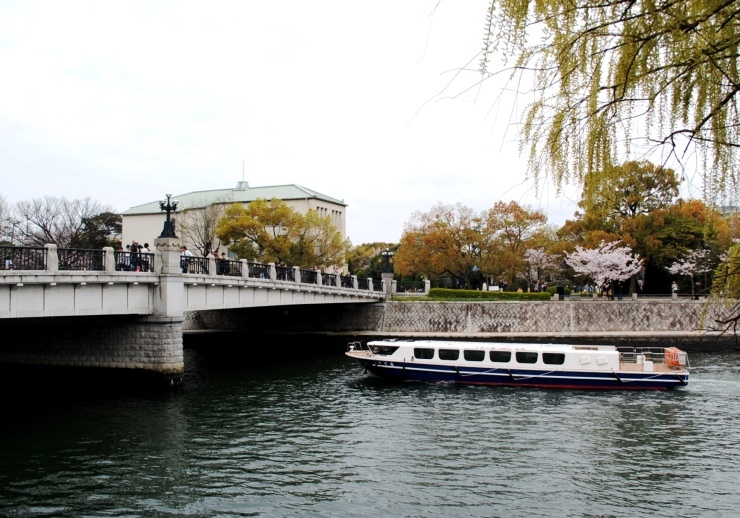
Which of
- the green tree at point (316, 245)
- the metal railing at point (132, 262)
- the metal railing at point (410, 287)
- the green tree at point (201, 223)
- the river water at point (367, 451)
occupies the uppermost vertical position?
the green tree at point (201, 223)

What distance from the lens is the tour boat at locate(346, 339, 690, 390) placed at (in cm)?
2977


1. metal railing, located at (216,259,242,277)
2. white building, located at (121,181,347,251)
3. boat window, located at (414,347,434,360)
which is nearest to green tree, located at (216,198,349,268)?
white building, located at (121,181,347,251)

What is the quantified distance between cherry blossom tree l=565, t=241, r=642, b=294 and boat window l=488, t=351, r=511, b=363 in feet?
93.3

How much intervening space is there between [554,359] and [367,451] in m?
15.2

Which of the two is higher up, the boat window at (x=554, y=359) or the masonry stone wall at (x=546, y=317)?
the masonry stone wall at (x=546, y=317)

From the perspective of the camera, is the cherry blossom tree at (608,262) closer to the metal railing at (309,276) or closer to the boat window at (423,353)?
the metal railing at (309,276)

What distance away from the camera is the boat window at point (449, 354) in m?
32.4

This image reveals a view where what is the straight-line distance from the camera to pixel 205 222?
66938mm

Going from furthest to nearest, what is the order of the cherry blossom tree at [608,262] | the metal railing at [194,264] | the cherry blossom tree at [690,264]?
the cherry blossom tree at [608,262]
the cherry blossom tree at [690,264]
the metal railing at [194,264]

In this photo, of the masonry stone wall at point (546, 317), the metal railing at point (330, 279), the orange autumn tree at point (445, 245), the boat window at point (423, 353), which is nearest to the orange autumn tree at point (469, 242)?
the orange autumn tree at point (445, 245)

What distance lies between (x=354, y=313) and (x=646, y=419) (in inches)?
1270

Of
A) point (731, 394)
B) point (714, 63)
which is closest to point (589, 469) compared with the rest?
point (731, 394)

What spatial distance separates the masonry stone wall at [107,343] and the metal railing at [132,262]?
2378 millimetres

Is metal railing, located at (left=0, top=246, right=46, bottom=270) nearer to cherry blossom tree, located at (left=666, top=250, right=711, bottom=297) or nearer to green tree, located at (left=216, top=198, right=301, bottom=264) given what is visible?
green tree, located at (left=216, top=198, right=301, bottom=264)
